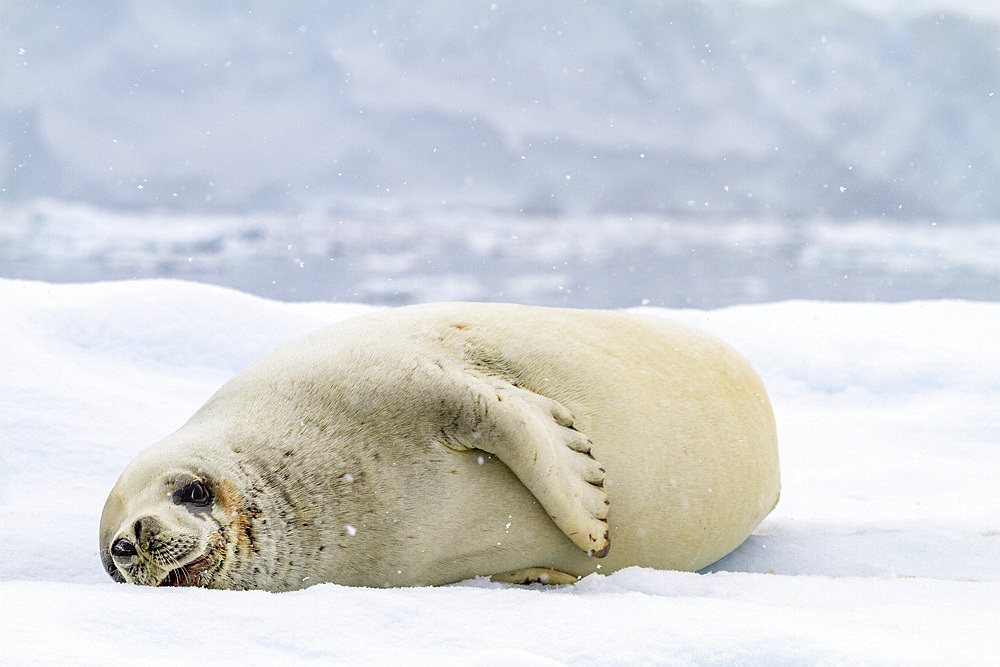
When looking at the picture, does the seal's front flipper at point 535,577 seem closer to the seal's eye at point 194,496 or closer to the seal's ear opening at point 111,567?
the seal's eye at point 194,496

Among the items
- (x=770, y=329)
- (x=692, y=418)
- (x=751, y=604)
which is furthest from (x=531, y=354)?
(x=770, y=329)

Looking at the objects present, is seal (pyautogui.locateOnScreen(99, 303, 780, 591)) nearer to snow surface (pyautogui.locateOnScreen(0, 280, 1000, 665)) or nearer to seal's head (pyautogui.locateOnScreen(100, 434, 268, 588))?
seal's head (pyautogui.locateOnScreen(100, 434, 268, 588))

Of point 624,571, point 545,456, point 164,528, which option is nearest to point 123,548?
point 164,528

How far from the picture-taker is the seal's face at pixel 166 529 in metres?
1.63

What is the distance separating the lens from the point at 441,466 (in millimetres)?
1917

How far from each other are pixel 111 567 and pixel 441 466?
64cm

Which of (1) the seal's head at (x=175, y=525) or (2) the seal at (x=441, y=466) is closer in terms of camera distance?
(1) the seal's head at (x=175, y=525)

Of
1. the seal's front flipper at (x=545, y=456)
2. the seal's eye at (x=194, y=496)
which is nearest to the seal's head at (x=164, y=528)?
the seal's eye at (x=194, y=496)

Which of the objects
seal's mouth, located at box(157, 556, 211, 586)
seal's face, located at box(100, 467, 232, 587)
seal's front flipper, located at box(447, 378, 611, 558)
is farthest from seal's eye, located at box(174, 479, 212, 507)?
seal's front flipper, located at box(447, 378, 611, 558)

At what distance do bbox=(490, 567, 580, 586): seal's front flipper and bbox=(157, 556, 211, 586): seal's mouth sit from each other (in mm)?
601

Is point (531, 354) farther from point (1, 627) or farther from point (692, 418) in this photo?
point (1, 627)

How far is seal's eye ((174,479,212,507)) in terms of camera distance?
1723 millimetres

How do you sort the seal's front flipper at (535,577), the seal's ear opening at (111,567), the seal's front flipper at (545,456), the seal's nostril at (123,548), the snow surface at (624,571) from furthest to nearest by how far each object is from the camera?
the seal's front flipper at (535,577), the seal's front flipper at (545,456), the seal's ear opening at (111,567), the seal's nostril at (123,548), the snow surface at (624,571)

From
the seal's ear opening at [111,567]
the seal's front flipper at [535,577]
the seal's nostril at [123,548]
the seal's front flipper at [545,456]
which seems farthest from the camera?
the seal's front flipper at [535,577]
